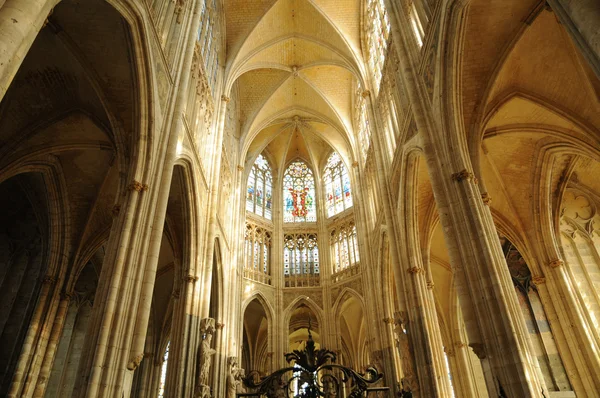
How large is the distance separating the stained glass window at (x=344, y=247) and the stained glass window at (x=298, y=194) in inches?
83.7

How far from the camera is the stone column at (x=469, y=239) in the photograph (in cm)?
706

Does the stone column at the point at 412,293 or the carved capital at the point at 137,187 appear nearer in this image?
the carved capital at the point at 137,187

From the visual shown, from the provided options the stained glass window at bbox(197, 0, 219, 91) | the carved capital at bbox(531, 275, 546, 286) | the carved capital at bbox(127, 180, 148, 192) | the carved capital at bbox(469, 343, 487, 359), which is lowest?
the carved capital at bbox(469, 343, 487, 359)

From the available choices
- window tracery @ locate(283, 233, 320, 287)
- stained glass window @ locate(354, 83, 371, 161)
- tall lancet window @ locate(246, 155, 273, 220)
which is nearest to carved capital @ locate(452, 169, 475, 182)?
stained glass window @ locate(354, 83, 371, 161)

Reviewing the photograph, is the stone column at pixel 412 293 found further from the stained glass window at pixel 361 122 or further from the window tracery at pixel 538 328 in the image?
the window tracery at pixel 538 328

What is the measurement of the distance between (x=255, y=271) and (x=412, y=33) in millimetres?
15331

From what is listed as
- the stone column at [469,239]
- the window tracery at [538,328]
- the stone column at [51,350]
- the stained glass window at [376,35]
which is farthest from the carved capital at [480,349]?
the stone column at [51,350]

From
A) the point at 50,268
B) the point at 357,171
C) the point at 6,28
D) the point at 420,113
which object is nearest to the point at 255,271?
the point at 357,171

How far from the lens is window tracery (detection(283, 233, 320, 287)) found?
24625 millimetres

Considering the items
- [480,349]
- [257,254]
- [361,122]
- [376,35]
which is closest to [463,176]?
[480,349]

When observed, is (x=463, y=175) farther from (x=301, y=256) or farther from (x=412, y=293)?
(x=301, y=256)

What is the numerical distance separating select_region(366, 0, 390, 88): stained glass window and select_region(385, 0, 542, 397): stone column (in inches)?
196

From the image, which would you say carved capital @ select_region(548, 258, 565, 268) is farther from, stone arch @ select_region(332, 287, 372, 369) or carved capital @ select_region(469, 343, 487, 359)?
stone arch @ select_region(332, 287, 372, 369)

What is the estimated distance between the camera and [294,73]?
23.1 meters
